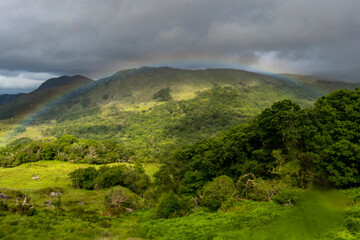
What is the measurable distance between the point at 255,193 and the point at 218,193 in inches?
169

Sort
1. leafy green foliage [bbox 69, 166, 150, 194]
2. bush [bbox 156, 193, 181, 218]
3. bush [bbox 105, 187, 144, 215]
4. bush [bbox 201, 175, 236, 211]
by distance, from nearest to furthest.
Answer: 1. bush [bbox 201, 175, 236, 211]
2. bush [bbox 156, 193, 181, 218]
3. bush [bbox 105, 187, 144, 215]
4. leafy green foliage [bbox 69, 166, 150, 194]

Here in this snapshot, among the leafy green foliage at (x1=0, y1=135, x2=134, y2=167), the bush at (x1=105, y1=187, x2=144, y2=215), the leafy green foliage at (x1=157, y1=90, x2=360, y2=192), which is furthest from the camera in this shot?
the leafy green foliage at (x1=0, y1=135, x2=134, y2=167)

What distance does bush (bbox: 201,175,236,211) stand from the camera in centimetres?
2374

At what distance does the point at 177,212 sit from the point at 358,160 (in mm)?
21553

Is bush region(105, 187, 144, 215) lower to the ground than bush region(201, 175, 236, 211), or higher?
lower

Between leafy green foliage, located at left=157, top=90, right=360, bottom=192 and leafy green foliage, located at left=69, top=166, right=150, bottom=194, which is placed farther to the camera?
leafy green foliage, located at left=69, top=166, right=150, bottom=194

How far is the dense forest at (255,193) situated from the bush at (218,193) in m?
0.11

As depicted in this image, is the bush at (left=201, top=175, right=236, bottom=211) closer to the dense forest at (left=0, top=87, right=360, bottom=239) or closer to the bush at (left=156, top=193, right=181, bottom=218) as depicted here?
the dense forest at (left=0, top=87, right=360, bottom=239)

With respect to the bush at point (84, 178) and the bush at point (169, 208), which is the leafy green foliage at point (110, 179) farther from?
the bush at point (169, 208)

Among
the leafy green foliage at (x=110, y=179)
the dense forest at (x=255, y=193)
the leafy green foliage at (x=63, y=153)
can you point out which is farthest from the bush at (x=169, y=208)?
the leafy green foliage at (x=63, y=153)

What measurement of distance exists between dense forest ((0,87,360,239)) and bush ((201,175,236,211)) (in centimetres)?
11

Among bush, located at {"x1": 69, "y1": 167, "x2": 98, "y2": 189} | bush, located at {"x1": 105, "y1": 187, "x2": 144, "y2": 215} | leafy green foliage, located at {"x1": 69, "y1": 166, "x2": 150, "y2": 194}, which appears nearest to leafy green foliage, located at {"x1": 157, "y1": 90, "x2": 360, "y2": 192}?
bush, located at {"x1": 105, "y1": 187, "x2": 144, "y2": 215}

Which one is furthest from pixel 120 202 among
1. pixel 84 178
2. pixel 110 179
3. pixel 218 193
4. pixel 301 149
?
pixel 301 149

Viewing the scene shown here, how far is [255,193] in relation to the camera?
923 inches
